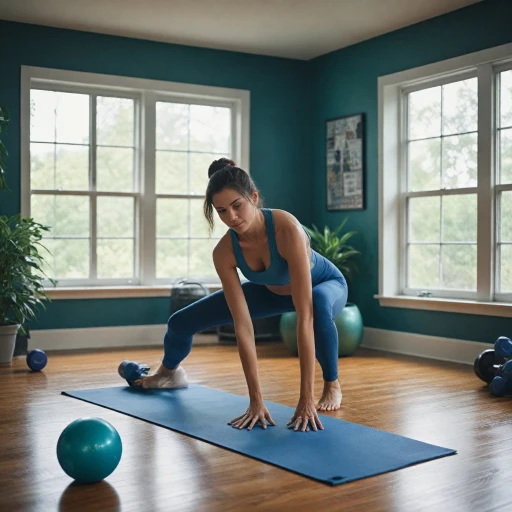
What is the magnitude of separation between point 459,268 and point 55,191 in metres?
3.37

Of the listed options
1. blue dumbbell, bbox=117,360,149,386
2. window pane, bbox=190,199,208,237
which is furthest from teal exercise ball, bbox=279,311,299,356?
blue dumbbell, bbox=117,360,149,386

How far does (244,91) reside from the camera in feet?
23.3

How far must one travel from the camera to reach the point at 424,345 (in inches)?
241

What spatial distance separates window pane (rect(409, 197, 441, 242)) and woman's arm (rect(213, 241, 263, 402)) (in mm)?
3064

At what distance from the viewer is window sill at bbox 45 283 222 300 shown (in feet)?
20.7

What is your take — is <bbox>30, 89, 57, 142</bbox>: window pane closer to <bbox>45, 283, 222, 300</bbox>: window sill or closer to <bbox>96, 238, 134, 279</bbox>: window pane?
<bbox>96, 238, 134, 279</bbox>: window pane

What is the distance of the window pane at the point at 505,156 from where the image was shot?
556 cm

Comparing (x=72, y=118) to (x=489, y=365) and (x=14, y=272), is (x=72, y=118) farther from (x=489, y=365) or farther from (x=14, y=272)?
(x=489, y=365)

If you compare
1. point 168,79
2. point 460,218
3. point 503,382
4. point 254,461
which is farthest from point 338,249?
point 254,461

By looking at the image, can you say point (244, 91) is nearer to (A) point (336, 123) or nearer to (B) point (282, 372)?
(A) point (336, 123)

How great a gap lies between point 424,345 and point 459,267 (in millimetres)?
694

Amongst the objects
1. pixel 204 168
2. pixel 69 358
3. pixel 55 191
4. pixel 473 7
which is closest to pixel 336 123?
pixel 204 168

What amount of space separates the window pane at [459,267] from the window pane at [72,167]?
3.08 meters

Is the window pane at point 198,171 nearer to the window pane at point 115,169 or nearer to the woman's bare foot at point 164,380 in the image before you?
the window pane at point 115,169
